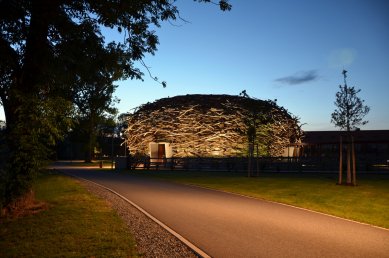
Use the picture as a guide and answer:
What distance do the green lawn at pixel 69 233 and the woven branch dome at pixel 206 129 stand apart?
25.4 metres

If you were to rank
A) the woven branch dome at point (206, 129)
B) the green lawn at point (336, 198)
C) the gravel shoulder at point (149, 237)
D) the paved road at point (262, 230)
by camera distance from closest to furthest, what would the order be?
the gravel shoulder at point (149, 237), the paved road at point (262, 230), the green lawn at point (336, 198), the woven branch dome at point (206, 129)

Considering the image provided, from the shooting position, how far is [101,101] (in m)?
20.5

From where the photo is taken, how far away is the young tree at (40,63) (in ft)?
37.7

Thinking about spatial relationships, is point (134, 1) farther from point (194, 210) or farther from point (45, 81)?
point (194, 210)

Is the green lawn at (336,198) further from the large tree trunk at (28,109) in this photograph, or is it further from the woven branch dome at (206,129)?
the woven branch dome at (206,129)

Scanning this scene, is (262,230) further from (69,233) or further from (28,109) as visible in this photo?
(28,109)

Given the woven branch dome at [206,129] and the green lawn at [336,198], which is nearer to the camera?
the green lawn at [336,198]

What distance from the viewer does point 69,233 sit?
8531mm

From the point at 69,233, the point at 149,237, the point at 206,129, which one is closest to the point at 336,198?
the point at 149,237

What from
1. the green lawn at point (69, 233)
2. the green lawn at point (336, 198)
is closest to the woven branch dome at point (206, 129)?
the green lawn at point (336, 198)

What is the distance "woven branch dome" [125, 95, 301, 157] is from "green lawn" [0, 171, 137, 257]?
25.4 meters

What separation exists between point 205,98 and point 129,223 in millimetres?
32149

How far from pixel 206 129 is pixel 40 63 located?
26.9 metres

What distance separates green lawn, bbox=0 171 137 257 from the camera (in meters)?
7.11
